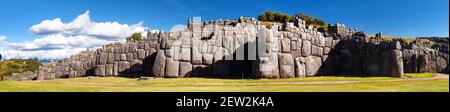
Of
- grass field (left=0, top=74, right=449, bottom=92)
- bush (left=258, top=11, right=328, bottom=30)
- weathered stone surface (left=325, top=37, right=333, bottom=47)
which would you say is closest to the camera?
grass field (left=0, top=74, right=449, bottom=92)

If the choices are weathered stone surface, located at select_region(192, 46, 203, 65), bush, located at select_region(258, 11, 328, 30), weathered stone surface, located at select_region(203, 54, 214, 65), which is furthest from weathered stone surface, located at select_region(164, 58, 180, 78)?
bush, located at select_region(258, 11, 328, 30)

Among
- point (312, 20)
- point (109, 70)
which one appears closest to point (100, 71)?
point (109, 70)

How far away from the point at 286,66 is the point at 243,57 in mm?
5351

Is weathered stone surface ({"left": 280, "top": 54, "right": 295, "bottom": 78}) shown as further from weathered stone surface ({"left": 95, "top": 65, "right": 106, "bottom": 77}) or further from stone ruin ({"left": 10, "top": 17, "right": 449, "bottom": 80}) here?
weathered stone surface ({"left": 95, "top": 65, "right": 106, "bottom": 77})

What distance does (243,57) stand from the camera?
160 feet

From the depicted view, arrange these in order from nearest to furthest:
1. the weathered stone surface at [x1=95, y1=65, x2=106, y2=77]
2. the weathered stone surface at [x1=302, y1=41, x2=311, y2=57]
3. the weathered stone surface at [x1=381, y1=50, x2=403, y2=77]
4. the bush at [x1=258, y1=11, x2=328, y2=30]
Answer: the weathered stone surface at [x1=381, y1=50, x2=403, y2=77], the weathered stone surface at [x1=95, y1=65, x2=106, y2=77], the weathered stone surface at [x1=302, y1=41, x2=311, y2=57], the bush at [x1=258, y1=11, x2=328, y2=30]

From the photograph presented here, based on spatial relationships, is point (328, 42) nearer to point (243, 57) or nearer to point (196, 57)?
point (243, 57)

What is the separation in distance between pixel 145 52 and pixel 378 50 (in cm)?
2724

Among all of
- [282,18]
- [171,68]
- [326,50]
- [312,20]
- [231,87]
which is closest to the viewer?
[231,87]

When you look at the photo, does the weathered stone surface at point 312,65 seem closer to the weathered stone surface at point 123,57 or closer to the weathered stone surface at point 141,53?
the weathered stone surface at point 141,53

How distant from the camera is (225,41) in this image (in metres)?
50.5

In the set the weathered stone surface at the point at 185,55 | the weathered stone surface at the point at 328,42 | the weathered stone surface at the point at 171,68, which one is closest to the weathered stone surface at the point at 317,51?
the weathered stone surface at the point at 328,42

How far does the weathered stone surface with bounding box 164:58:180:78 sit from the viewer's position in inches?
1836
